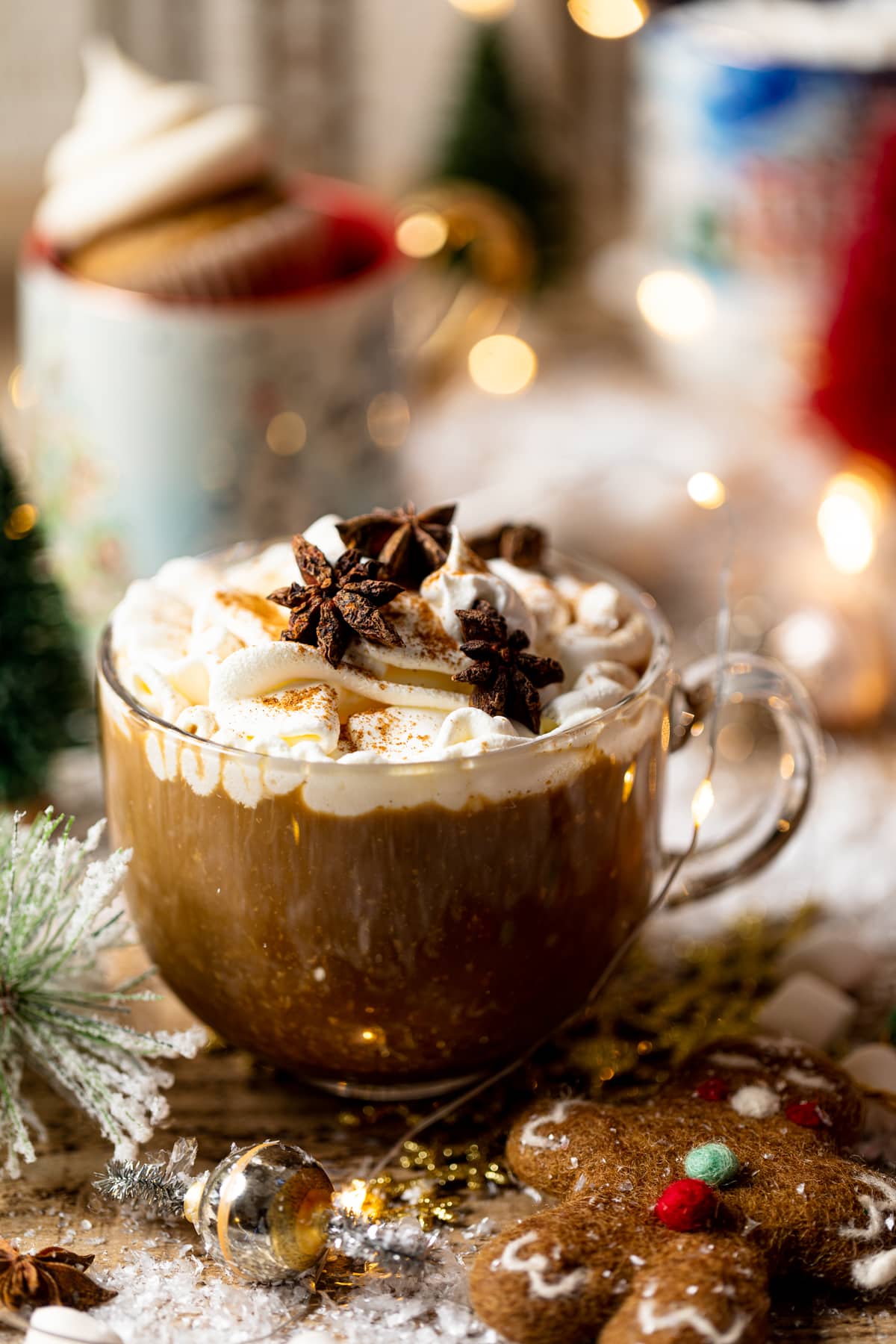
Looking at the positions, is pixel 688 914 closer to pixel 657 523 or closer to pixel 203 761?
pixel 203 761

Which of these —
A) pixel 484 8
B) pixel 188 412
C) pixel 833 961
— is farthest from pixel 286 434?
pixel 484 8

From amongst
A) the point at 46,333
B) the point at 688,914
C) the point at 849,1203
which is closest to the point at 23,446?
the point at 46,333

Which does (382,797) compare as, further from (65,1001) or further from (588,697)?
(65,1001)


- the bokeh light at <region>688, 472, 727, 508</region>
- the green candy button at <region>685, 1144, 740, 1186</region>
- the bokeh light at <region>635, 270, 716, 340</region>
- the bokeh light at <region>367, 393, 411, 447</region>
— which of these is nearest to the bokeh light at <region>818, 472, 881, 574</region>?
the bokeh light at <region>635, 270, 716, 340</region>

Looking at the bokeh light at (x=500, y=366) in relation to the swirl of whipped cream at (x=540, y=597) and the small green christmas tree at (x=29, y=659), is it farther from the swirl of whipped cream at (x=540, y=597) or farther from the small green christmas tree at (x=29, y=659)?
the swirl of whipped cream at (x=540, y=597)

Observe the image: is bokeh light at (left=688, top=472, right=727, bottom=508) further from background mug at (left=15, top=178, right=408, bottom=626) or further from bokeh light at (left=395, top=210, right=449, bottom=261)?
bokeh light at (left=395, top=210, right=449, bottom=261)

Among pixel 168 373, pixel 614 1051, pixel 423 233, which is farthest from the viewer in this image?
pixel 423 233
